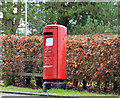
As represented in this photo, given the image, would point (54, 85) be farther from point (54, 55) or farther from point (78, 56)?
point (78, 56)

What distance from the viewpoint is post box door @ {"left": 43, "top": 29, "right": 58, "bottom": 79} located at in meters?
8.05

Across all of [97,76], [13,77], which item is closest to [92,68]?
[97,76]

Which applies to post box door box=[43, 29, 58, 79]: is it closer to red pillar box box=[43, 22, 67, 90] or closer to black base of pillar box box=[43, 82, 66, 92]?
red pillar box box=[43, 22, 67, 90]

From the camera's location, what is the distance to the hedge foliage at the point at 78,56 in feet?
28.0

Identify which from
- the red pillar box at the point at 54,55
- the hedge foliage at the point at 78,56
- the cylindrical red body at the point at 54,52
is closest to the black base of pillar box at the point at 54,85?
the red pillar box at the point at 54,55

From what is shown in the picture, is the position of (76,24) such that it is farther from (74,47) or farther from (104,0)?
(74,47)

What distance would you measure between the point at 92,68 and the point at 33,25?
36.8 ft

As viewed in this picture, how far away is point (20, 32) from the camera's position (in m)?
20.3

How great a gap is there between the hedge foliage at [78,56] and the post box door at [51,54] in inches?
54.3

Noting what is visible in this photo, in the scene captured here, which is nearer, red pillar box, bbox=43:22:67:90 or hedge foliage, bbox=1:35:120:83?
red pillar box, bbox=43:22:67:90

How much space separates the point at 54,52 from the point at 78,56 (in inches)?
57.4

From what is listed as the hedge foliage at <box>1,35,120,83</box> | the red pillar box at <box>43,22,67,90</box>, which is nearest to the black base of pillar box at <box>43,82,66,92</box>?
the red pillar box at <box>43,22,67,90</box>

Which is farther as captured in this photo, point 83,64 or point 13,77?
point 13,77

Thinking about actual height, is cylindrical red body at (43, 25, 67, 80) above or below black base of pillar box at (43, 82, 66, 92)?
above
